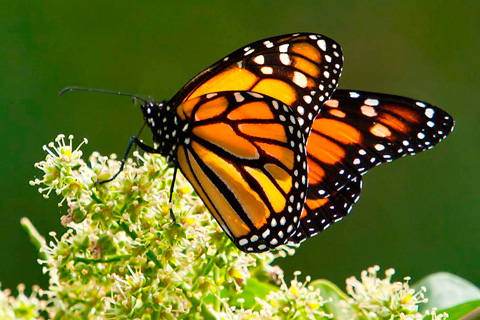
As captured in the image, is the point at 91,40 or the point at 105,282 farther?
the point at 91,40

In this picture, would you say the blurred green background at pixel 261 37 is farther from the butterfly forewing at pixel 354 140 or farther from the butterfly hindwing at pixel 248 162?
the butterfly hindwing at pixel 248 162

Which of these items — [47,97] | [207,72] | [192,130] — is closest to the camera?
[207,72]

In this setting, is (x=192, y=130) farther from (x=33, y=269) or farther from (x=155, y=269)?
(x=33, y=269)

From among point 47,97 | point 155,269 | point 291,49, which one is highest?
point 47,97

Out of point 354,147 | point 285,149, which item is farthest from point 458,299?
point 285,149

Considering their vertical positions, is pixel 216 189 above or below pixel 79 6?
below

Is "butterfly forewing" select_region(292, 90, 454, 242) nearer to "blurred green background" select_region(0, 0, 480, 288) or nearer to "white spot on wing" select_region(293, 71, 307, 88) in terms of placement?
"white spot on wing" select_region(293, 71, 307, 88)

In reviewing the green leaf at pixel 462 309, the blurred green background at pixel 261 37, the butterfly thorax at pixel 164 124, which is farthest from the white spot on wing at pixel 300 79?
the blurred green background at pixel 261 37
